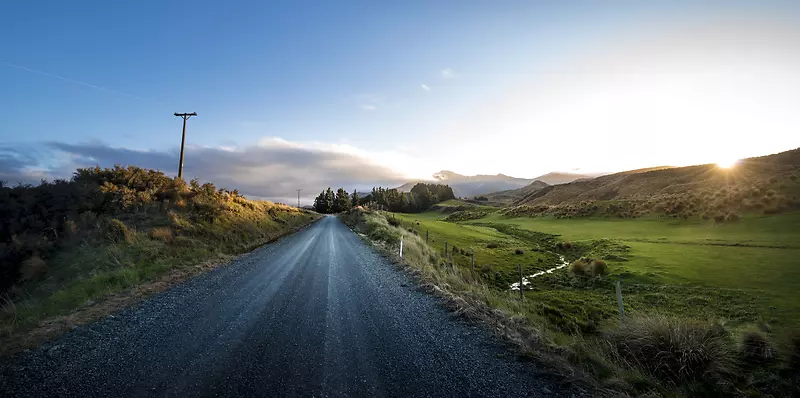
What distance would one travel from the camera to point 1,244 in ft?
46.3

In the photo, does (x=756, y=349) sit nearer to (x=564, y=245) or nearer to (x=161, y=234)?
(x=161, y=234)

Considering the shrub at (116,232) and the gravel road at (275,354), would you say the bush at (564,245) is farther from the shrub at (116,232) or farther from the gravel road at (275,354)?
the shrub at (116,232)

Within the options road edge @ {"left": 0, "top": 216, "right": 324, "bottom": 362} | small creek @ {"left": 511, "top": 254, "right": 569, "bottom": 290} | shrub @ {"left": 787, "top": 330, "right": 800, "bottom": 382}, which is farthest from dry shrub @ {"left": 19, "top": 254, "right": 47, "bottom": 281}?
shrub @ {"left": 787, "top": 330, "right": 800, "bottom": 382}

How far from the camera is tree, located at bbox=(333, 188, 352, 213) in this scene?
140m

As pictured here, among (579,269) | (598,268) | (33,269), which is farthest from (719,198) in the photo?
(33,269)

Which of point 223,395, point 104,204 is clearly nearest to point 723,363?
point 223,395

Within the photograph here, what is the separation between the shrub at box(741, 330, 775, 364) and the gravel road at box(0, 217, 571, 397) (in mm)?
5426

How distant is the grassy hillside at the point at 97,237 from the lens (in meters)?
9.66

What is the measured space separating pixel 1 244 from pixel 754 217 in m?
50.9

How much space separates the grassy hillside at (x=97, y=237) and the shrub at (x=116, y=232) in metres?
0.04

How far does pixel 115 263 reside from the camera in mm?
12109

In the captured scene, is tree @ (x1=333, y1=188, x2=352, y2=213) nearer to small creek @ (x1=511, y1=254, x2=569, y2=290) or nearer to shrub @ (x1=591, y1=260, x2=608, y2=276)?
small creek @ (x1=511, y1=254, x2=569, y2=290)

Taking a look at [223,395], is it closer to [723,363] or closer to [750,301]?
[723,363]

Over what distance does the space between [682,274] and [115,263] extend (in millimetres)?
25828
